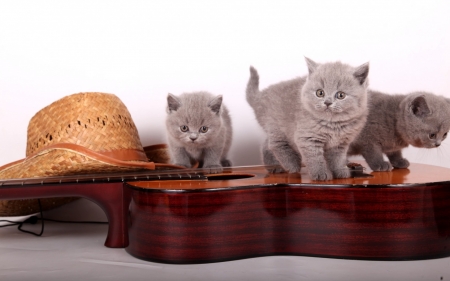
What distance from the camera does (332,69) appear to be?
2008mm

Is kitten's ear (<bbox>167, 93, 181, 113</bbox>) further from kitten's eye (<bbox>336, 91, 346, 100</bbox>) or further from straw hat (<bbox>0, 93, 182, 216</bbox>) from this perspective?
kitten's eye (<bbox>336, 91, 346, 100</bbox>)

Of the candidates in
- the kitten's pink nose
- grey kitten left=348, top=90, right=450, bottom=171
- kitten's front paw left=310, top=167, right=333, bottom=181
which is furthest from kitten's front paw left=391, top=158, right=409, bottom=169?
the kitten's pink nose

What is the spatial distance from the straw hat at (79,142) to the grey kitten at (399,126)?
96 cm

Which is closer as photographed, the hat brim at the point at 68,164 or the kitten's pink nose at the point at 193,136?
the hat brim at the point at 68,164

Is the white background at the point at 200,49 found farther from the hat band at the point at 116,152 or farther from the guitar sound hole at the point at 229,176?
the guitar sound hole at the point at 229,176

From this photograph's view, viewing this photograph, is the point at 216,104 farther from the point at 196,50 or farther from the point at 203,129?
the point at 196,50

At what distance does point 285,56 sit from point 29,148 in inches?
59.4

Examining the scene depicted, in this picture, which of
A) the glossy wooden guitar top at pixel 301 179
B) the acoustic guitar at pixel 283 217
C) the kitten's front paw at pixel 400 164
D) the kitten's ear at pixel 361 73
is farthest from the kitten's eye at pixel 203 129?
the kitten's front paw at pixel 400 164

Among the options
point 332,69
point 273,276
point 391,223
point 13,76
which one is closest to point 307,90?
point 332,69

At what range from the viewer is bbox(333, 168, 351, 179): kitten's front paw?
2061mm

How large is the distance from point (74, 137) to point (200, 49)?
105 cm

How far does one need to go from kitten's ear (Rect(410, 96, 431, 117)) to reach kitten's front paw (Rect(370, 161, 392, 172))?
256 millimetres

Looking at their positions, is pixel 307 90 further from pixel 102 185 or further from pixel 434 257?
pixel 102 185

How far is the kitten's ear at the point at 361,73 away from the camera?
78.5 inches
